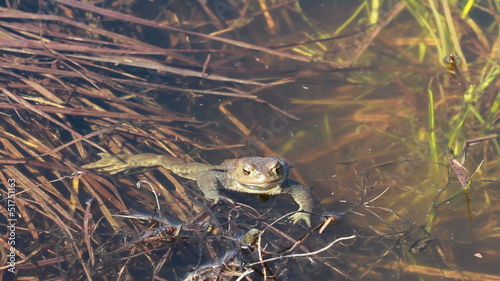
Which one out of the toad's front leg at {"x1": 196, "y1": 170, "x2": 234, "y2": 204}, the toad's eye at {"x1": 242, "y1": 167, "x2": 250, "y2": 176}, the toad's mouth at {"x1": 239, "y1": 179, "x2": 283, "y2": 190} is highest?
the toad's eye at {"x1": 242, "y1": 167, "x2": 250, "y2": 176}

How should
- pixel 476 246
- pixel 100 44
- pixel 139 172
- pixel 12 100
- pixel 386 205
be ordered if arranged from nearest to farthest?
pixel 476 246 < pixel 386 205 < pixel 139 172 < pixel 12 100 < pixel 100 44

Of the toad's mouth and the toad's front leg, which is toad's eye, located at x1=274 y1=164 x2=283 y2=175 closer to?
the toad's mouth

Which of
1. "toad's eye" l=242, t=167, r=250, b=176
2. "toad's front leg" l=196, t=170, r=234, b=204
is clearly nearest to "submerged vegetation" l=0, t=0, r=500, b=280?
"toad's front leg" l=196, t=170, r=234, b=204

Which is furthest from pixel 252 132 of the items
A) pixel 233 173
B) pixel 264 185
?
pixel 264 185

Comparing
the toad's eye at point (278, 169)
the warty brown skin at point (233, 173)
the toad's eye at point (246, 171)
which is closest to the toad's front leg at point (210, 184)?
the warty brown skin at point (233, 173)

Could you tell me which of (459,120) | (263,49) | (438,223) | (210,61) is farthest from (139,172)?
(459,120)

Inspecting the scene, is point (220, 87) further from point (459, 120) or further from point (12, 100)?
point (459, 120)

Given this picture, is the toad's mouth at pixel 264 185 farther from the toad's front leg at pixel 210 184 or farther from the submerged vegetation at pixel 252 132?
the toad's front leg at pixel 210 184
